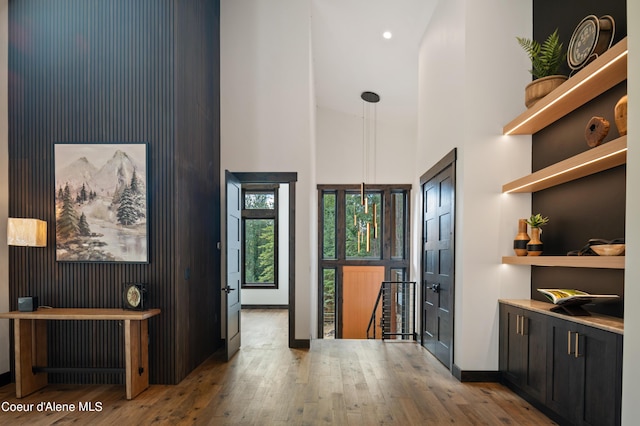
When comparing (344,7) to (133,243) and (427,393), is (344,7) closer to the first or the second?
(133,243)

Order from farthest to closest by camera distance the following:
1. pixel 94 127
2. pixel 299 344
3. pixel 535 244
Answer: pixel 299 344
pixel 94 127
pixel 535 244

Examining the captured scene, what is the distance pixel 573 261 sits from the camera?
2.96 metres

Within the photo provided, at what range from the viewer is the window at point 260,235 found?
9641mm

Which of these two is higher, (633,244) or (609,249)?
(633,244)

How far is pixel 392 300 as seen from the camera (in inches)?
352

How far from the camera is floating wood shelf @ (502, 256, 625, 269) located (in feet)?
8.41

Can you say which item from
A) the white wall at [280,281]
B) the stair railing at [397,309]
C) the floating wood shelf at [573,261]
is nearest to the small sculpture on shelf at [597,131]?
the floating wood shelf at [573,261]

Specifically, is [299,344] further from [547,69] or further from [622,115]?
[622,115]

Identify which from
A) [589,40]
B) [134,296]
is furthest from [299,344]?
[589,40]

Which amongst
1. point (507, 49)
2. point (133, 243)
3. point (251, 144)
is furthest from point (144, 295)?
point (507, 49)

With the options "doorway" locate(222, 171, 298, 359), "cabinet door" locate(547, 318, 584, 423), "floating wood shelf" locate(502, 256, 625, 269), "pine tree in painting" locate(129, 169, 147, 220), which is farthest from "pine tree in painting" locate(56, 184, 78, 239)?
"cabinet door" locate(547, 318, 584, 423)

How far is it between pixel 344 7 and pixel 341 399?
15.7 feet

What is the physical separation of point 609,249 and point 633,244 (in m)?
0.96

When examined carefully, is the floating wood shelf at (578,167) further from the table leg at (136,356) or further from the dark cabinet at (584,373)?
the table leg at (136,356)
